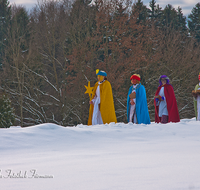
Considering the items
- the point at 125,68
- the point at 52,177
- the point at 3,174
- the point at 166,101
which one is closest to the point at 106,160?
the point at 52,177

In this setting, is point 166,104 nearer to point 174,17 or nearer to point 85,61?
point 85,61

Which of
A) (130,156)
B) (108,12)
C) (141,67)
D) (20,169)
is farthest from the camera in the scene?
(141,67)

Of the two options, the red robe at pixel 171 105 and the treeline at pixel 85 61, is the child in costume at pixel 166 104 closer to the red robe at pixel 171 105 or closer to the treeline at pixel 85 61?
the red robe at pixel 171 105

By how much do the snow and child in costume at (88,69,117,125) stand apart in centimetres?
210

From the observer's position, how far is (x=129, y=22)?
21062mm

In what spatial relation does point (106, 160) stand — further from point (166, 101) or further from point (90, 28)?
point (90, 28)

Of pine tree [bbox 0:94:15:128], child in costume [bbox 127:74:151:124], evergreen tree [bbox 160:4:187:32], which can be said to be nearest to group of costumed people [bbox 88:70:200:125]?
child in costume [bbox 127:74:151:124]

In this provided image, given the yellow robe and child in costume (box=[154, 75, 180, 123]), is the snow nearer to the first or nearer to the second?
the yellow robe

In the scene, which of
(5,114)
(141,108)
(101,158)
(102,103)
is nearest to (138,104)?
(141,108)

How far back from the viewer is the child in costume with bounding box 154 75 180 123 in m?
10.2

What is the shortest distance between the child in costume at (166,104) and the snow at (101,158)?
2573 mm

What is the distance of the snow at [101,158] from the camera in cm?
302

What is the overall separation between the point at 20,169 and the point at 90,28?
2026cm

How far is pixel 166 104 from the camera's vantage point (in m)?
10.3
